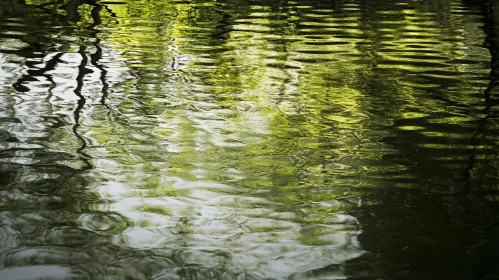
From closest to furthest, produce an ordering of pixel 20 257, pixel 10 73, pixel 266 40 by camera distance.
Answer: pixel 20 257 → pixel 10 73 → pixel 266 40

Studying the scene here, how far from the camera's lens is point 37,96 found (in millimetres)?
7738

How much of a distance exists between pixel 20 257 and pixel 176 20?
43.0 feet

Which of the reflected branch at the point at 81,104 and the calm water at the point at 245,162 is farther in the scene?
the reflected branch at the point at 81,104

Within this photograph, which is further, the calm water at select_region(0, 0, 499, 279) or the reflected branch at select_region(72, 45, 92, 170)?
the reflected branch at select_region(72, 45, 92, 170)

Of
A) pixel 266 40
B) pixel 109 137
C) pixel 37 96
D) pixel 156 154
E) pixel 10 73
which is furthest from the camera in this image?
pixel 266 40

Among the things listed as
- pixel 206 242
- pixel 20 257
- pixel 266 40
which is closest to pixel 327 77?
pixel 266 40

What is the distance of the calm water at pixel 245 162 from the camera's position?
12.8 feet

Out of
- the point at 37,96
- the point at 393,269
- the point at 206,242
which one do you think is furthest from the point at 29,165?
the point at 393,269

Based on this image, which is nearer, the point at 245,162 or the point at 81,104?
the point at 245,162

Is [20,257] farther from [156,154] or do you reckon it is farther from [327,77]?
[327,77]

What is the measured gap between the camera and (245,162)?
219 inches

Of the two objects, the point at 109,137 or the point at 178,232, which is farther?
the point at 109,137

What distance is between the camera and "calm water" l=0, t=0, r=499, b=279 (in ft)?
12.8

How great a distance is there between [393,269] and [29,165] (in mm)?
3155
